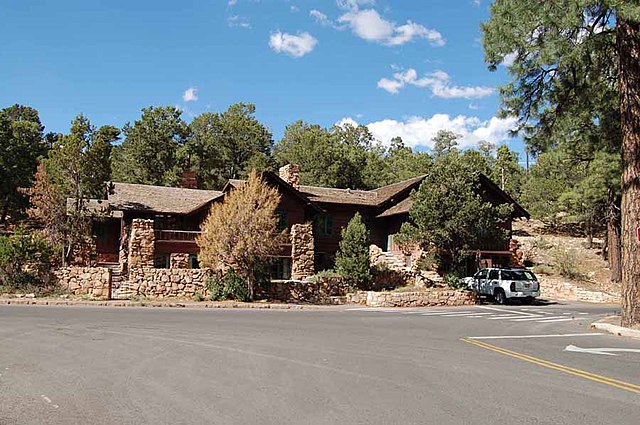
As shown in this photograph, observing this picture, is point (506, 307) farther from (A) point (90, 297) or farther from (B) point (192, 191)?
(B) point (192, 191)

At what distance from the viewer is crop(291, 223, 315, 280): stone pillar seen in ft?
112

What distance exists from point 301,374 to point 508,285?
2078 cm

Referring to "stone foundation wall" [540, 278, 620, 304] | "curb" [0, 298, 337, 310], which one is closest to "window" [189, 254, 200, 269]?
"curb" [0, 298, 337, 310]

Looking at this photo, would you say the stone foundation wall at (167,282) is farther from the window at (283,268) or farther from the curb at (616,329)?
the curb at (616,329)

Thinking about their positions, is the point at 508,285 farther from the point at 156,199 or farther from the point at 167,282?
the point at 156,199

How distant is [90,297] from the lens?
24.3 meters

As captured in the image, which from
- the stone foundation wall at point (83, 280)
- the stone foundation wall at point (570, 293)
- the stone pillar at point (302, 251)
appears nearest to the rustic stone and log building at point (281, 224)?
the stone pillar at point (302, 251)

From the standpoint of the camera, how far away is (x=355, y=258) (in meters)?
28.8

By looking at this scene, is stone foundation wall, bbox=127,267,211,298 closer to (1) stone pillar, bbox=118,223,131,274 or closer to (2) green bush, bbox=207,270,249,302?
(2) green bush, bbox=207,270,249,302

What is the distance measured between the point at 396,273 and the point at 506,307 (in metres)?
7.37

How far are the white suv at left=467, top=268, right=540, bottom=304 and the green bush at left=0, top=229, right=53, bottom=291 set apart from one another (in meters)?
21.3

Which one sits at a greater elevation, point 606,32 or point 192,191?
point 606,32

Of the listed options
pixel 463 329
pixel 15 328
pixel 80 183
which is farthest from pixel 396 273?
pixel 15 328

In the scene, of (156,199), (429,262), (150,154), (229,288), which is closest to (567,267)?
(429,262)
